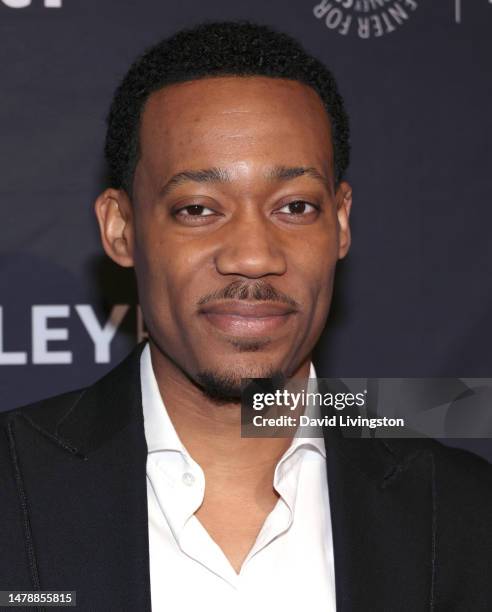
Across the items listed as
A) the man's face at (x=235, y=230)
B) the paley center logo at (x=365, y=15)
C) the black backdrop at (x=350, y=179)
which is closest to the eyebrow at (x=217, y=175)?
the man's face at (x=235, y=230)

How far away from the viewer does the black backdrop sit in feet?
7.25

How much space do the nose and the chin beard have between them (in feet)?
0.57

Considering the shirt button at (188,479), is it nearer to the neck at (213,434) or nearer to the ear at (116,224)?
the neck at (213,434)

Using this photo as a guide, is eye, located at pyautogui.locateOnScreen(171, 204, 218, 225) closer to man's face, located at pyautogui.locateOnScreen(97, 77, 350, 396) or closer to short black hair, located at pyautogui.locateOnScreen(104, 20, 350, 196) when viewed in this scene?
man's face, located at pyautogui.locateOnScreen(97, 77, 350, 396)

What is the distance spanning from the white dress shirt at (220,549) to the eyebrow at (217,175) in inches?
15.8

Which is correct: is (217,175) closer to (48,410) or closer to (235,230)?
(235,230)

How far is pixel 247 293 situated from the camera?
1527 millimetres

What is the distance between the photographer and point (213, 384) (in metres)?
1.59

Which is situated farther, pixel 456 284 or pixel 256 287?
pixel 456 284

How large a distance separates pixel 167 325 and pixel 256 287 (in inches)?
7.4

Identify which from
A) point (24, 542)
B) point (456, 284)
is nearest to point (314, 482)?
point (24, 542)

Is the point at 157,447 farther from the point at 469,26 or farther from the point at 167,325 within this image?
the point at 469,26

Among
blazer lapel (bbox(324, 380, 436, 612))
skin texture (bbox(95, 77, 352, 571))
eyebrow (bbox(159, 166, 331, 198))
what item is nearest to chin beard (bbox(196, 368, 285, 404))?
skin texture (bbox(95, 77, 352, 571))

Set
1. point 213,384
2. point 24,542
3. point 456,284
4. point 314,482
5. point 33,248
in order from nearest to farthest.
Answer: point 24,542 → point 213,384 → point 314,482 → point 33,248 → point 456,284
